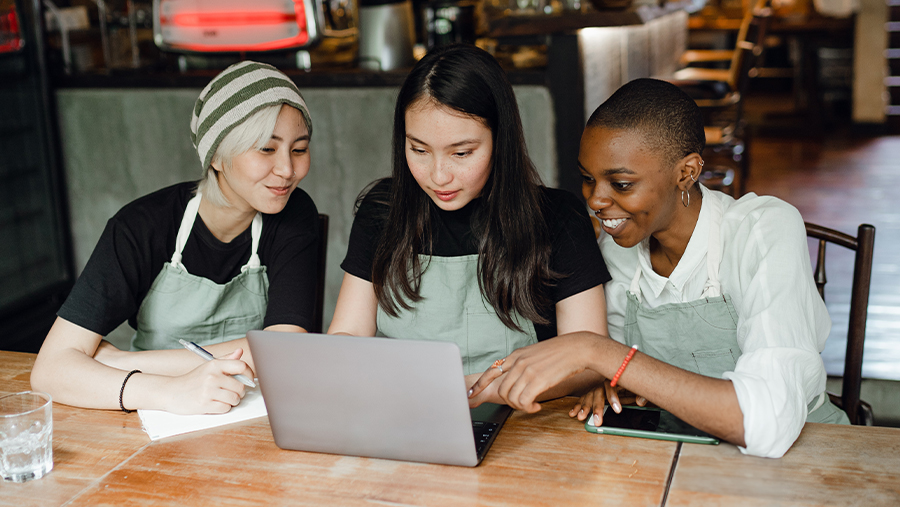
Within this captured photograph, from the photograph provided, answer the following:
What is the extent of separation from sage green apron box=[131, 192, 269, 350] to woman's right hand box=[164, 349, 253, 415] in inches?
14.6

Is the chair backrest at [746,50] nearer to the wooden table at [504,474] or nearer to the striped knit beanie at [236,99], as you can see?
the striped knit beanie at [236,99]

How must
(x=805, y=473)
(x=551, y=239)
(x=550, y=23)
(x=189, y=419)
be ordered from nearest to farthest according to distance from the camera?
(x=805, y=473) → (x=189, y=419) → (x=551, y=239) → (x=550, y=23)

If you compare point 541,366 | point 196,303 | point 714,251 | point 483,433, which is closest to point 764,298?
point 714,251

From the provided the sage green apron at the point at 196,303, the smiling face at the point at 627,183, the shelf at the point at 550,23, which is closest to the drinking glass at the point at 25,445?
the sage green apron at the point at 196,303

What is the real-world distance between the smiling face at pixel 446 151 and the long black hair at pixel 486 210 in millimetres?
19

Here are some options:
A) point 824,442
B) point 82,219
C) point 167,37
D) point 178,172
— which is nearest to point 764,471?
point 824,442

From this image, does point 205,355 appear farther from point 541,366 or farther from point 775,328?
point 775,328

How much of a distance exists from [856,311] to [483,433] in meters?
0.85

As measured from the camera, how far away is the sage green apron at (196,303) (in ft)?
5.62

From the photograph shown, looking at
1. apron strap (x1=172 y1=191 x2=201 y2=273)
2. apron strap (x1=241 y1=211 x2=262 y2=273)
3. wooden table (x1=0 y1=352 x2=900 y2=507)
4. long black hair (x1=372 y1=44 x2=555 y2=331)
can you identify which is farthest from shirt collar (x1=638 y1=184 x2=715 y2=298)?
apron strap (x1=172 y1=191 x2=201 y2=273)

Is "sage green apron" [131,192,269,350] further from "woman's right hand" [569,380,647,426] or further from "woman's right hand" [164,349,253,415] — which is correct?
"woman's right hand" [569,380,647,426]

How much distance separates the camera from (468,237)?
1626 millimetres

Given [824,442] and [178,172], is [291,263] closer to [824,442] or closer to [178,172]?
[824,442]

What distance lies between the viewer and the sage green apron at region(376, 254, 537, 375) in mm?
1610
